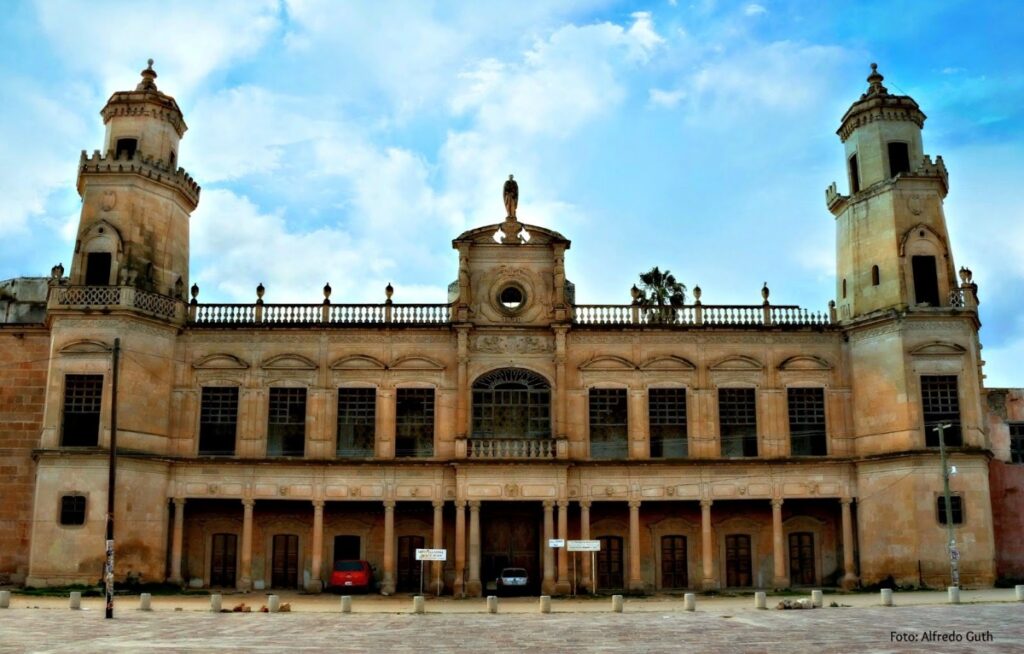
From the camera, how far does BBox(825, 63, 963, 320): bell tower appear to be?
3569 centimetres

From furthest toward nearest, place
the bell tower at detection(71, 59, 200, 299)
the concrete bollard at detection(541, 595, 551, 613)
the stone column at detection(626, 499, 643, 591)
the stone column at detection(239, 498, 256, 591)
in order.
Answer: the bell tower at detection(71, 59, 200, 299)
the stone column at detection(626, 499, 643, 591)
the stone column at detection(239, 498, 256, 591)
the concrete bollard at detection(541, 595, 551, 613)

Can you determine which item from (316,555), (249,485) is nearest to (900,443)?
(316,555)

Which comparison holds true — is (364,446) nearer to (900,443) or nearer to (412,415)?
(412,415)

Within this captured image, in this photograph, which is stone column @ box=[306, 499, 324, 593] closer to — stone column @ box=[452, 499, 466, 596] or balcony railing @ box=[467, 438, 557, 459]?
stone column @ box=[452, 499, 466, 596]

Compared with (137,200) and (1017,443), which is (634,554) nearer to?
(1017,443)

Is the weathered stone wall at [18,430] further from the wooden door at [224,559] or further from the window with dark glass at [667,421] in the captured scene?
the window with dark glass at [667,421]

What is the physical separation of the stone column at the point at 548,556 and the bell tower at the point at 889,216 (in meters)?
14.2

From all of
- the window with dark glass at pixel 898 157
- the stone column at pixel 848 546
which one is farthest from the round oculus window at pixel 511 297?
the window with dark glass at pixel 898 157

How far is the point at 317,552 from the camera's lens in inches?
1359

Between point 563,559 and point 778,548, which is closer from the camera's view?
point 563,559

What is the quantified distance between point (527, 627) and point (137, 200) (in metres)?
23.3

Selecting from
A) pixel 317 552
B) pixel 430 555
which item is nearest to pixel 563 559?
pixel 430 555

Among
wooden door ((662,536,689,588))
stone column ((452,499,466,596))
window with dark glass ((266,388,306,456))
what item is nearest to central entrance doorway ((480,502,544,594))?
stone column ((452,499,466,596))

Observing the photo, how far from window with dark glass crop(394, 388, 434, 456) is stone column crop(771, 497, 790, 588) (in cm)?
1297
